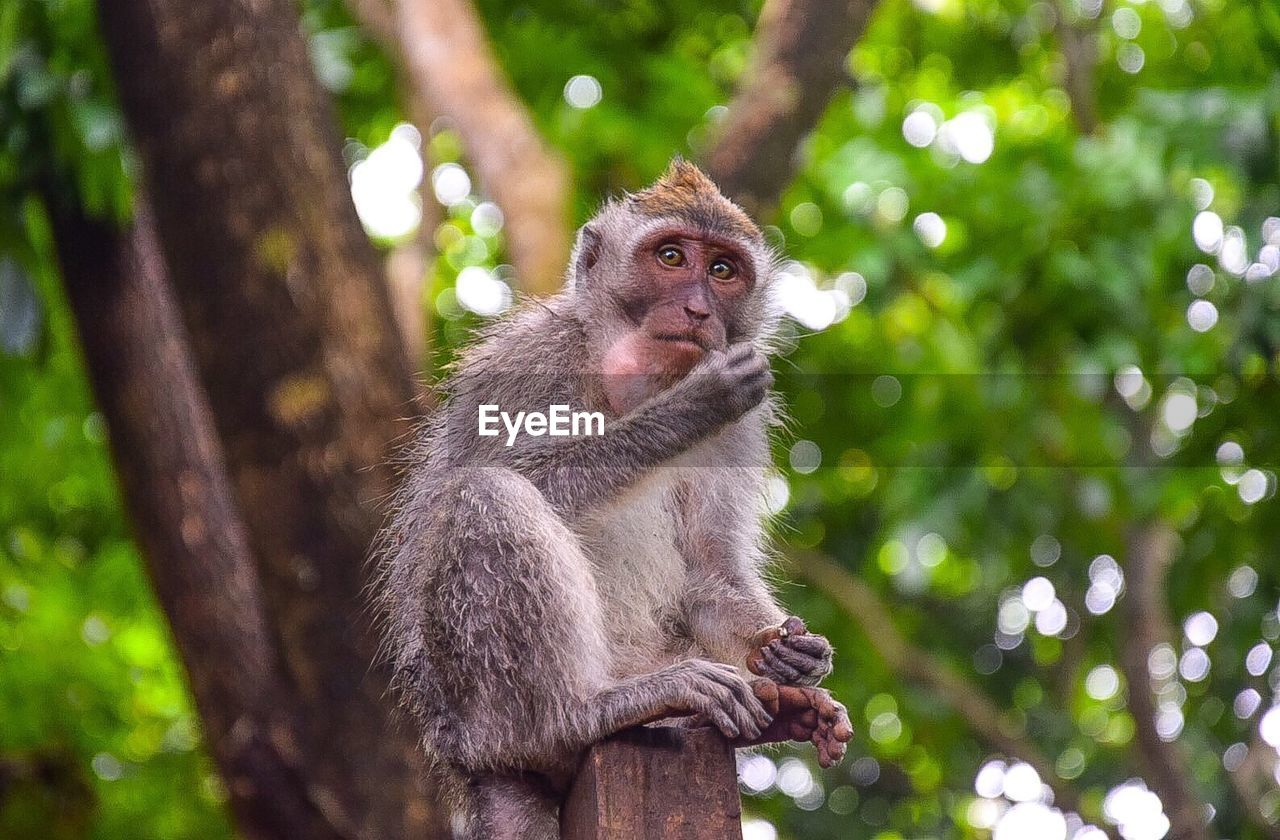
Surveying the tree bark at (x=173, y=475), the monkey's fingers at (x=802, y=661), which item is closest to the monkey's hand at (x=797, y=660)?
the monkey's fingers at (x=802, y=661)

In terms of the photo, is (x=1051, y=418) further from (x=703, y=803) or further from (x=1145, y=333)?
(x=703, y=803)

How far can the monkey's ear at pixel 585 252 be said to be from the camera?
4.40m

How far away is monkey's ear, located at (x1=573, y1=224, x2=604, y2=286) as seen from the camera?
440 centimetres

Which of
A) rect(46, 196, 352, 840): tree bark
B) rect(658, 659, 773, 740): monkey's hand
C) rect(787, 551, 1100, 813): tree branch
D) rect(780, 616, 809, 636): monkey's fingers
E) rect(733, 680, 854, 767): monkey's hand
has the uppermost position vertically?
rect(658, 659, 773, 740): monkey's hand

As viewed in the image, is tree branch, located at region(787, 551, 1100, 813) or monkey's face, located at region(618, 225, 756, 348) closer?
monkey's face, located at region(618, 225, 756, 348)

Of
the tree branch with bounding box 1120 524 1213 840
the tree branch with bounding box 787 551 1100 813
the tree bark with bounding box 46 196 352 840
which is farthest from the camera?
the tree branch with bounding box 787 551 1100 813

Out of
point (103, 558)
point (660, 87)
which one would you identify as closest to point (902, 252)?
point (660, 87)

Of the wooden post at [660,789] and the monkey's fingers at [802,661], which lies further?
the monkey's fingers at [802,661]

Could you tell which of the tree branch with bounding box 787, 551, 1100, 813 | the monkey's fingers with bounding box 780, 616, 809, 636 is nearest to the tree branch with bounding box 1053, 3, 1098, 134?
the tree branch with bounding box 787, 551, 1100, 813

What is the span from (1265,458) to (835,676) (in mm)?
3936

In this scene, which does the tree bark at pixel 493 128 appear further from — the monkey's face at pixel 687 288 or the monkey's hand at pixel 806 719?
the monkey's hand at pixel 806 719

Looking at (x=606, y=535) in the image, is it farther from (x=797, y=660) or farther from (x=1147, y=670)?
(x=1147, y=670)

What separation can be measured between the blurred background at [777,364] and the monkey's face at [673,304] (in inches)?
37.2

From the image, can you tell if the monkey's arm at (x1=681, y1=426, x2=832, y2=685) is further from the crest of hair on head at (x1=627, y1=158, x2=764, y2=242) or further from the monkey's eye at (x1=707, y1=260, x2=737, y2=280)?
the crest of hair on head at (x1=627, y1=158, x2=764, y2=242)
